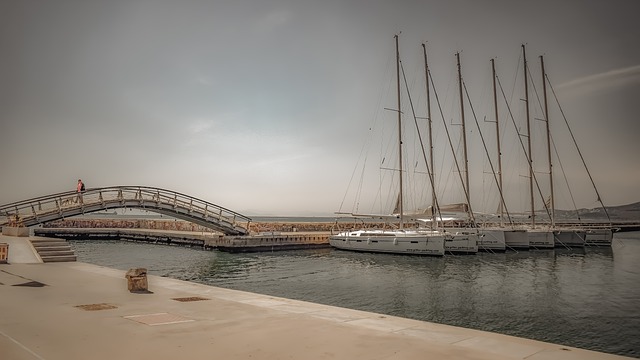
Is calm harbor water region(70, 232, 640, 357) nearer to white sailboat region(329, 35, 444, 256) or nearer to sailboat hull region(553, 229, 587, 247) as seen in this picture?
white sailboat region(329, 35, 444, 256)

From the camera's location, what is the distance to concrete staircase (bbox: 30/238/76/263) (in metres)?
21.8

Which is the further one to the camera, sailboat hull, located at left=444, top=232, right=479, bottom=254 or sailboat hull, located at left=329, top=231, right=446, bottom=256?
Result: sailboat hull, located at left=444, top=232, right=479, bottom=254

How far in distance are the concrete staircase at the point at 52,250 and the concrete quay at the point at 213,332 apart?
9.80 meters

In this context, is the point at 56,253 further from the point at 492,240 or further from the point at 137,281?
the point at 492,240

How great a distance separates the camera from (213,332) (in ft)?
27.5

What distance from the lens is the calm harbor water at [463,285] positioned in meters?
15.7

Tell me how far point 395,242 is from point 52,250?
101 feet

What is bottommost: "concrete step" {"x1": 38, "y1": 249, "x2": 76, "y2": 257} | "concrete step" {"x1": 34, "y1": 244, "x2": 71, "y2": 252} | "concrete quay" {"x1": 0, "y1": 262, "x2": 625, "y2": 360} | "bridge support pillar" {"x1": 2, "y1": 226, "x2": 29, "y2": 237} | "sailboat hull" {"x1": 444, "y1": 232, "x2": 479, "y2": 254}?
"sailboat hull" {"x1": 444, "y1": 232, "x2": 479, "y2": 254}

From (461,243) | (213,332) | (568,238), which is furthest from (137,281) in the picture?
(568,238)

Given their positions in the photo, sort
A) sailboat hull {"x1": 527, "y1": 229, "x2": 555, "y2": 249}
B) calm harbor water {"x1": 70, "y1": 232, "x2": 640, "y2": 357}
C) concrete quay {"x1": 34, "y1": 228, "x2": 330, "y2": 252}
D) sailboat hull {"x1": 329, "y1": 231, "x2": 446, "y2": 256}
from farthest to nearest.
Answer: sailboat hull {"x1": 527, "y1": 229, "x2": 555, "y2": 249}
concrete quay {"x1": 34, "y1": 228, "x2": 330, "y2": 252}
sailboat hull {"x1": 329, "y1": 231, "x2": 446, "y2": 256}
calm harbor water {"x1": 70, "y1": 232, "x2": 640, "y2": 357}

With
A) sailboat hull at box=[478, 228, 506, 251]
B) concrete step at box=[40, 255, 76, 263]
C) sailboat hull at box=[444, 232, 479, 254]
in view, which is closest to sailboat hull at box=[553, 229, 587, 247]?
sailboat hull at box=[478, 228, 506, 251]

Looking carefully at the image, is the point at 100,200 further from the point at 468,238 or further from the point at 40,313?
the point at 468,238

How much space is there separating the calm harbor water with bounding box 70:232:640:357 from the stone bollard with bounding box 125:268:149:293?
806cm

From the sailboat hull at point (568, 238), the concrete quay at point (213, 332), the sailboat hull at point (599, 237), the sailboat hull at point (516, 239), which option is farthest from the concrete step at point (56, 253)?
the sailboat hull at point (599, 237)
